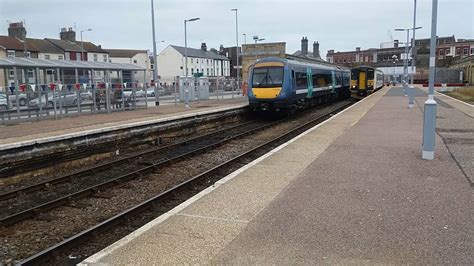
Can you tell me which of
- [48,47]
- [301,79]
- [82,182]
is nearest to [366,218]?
[82,182]

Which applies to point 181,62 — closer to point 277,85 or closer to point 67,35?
point 67,35

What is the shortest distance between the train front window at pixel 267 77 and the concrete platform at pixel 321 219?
11.1m

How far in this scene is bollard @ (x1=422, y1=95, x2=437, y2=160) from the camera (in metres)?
8.32

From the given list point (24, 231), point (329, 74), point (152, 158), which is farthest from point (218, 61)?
point (24, 231)

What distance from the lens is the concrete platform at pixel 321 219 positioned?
408 centimetres

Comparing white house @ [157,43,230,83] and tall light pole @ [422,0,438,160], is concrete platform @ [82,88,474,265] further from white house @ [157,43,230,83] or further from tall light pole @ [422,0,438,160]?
white house @ [157,43,230,83]

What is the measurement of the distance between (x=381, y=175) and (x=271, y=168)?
2.01 meters

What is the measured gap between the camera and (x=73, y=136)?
11070 millimetres

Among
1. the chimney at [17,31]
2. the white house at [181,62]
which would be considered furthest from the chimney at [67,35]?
the white house at [181,62]

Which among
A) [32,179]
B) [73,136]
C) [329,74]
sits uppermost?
[329,74]

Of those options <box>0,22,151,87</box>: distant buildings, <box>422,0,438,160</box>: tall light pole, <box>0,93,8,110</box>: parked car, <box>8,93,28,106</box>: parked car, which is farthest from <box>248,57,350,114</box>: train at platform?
<box>0,22,151,87</box>: distant buildings

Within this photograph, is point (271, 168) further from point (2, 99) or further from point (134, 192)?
point (2, 99)

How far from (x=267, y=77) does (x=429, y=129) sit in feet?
38.7

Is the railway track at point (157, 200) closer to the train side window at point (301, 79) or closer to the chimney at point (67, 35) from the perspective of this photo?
the train side window at point (301, 79)
